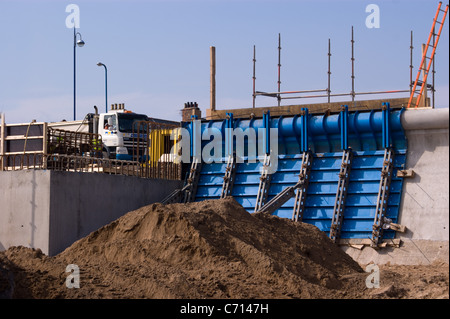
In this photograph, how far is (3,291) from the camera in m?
13.5

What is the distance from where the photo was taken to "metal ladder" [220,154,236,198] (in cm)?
2497

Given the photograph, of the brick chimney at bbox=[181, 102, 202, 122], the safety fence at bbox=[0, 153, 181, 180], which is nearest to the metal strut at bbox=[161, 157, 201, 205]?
the safety fence at bbox=[0, 153, 181, 180]

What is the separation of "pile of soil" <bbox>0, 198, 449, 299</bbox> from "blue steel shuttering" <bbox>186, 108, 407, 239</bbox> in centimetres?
304

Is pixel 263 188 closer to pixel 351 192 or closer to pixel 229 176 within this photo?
pixel 229 176

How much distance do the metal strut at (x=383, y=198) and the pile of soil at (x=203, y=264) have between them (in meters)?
1.97

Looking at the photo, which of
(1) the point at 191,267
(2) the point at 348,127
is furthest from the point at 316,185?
(1) the point at 191,267

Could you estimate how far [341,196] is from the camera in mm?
22750

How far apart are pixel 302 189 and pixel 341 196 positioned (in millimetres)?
1351

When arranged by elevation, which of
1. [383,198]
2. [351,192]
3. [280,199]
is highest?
[351,192]

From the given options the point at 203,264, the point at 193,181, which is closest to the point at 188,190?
the point at 193,181

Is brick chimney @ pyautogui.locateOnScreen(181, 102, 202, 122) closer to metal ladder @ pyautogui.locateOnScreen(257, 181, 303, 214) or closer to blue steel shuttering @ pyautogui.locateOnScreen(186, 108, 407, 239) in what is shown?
blue steel shuttering @ pyautogui.locateOnScreen(186, 108, 407, 239)

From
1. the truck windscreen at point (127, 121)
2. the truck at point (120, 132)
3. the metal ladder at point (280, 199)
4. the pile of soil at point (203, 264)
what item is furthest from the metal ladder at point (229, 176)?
the truck windscreen at point (127, 121)
